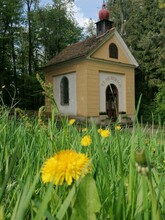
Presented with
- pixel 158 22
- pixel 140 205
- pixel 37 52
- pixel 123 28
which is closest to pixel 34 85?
pixel 37 52

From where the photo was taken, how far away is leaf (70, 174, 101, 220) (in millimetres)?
558

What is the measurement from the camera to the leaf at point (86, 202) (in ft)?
1.83

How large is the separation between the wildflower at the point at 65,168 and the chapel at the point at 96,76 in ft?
49.5

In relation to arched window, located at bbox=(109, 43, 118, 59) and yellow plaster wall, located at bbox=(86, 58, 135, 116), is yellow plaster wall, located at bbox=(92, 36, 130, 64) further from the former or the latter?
yellow plaster wall, located at bbox=(86, 58, 135, 116)

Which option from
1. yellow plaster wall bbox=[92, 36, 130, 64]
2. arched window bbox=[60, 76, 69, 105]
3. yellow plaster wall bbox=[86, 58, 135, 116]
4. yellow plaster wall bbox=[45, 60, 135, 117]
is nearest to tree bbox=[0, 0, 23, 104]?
arched window bbox=[60, 76, 69, 105]

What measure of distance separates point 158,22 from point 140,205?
22849 millimetres

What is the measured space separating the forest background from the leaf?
15782 millimetres

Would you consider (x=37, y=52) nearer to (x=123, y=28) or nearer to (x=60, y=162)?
(x=123, y=28)

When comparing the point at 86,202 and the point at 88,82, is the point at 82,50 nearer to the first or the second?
the point at 88,82

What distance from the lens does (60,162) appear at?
1.74 ft

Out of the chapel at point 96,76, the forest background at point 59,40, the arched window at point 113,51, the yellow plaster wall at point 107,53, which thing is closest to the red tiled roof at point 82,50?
the chapel at point 96,76

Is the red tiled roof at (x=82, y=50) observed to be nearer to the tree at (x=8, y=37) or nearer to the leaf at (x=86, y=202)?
the tree at (x=8, y=37)

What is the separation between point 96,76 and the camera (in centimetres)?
1705

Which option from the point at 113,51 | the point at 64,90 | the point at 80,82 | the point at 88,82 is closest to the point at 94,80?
the point at 88,82
